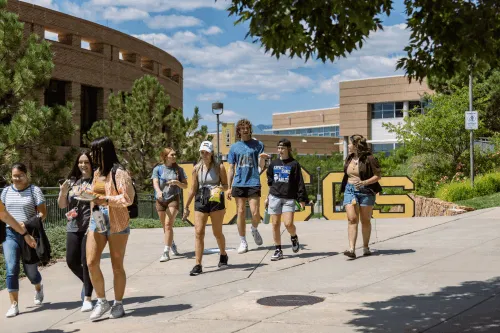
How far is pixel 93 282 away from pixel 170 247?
3.76m

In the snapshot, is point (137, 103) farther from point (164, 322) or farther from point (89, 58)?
point (164, 322)

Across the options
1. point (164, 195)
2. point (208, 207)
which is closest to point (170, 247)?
point (164, 195)

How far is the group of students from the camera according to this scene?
7.26 meters

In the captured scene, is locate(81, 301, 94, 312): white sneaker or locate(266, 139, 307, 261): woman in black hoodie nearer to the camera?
locate(81, 301, 94, 312): white sneaker

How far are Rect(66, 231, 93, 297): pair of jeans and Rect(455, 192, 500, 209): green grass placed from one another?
12929 millimetres

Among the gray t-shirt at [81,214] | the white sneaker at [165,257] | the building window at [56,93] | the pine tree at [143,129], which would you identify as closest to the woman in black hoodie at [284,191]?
the white sneaker at [165,257]

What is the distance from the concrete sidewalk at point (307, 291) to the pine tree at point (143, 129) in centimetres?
1465

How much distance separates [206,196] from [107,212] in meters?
2.51

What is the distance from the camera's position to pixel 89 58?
30.2 meters

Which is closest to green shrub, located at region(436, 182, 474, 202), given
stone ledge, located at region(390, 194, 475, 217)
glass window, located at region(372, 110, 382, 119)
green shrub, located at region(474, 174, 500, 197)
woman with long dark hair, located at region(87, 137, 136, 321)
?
green shrub, located at region(474, 174, 500, 197)

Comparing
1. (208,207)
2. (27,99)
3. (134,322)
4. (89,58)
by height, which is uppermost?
(89,58)

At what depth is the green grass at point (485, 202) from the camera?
18.7 m

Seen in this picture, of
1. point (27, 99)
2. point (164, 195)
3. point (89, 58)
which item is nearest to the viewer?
point (164, 195)

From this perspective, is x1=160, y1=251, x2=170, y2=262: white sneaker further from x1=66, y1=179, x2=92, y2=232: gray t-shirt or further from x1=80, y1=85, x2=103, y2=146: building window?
x1=80, y1=85, x2=103, y2=146: building window
